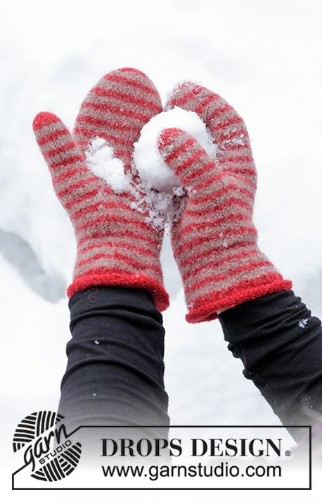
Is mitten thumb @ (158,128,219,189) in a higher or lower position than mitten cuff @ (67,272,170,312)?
higher

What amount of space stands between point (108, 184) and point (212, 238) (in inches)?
7.3

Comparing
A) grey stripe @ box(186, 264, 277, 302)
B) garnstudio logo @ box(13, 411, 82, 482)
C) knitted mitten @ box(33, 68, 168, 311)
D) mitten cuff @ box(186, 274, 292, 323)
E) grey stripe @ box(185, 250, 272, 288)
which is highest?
knitted mitten @ box(33, 68, 168, 311)

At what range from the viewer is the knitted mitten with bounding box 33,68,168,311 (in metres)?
0.83

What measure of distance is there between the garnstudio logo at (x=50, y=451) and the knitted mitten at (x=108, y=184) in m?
0.19


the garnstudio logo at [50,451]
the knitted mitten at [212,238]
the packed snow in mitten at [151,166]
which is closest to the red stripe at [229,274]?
the knitted mitten at [212,238]

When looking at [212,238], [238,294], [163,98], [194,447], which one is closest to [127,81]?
[163,98]

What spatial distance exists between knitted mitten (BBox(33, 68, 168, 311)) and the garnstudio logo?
190 mm

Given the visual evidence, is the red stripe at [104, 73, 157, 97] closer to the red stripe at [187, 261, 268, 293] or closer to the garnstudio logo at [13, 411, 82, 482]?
the red stripe at [187, 261, 268, 293]

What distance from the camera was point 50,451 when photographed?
0.69m

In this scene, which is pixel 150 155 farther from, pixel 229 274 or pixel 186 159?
pixel 229 274

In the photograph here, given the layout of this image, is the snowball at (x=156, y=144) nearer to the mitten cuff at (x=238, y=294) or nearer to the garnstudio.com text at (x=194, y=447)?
the mitten cuff at (x=238, y=294)

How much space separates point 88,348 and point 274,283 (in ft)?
0.87

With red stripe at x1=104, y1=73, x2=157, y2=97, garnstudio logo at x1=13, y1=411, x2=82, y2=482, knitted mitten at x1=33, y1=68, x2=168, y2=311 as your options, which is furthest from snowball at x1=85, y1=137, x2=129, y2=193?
garnstudio logo at x1=13, y1=411, x2=82, y2=482

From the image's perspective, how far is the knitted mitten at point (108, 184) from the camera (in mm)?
831
